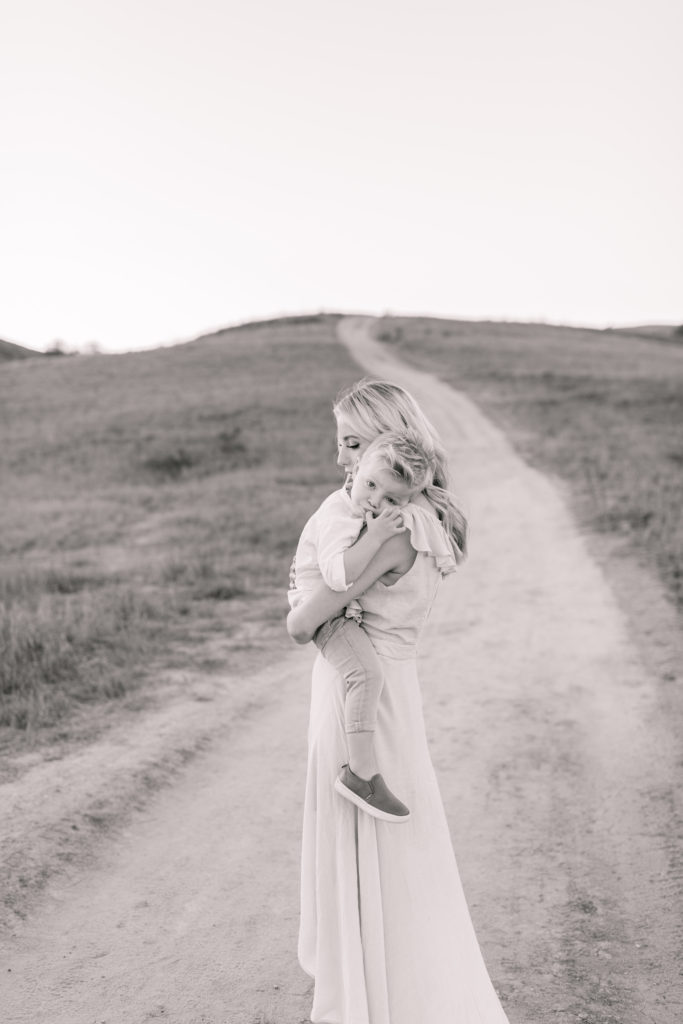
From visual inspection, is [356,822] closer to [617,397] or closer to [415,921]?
[415,921]

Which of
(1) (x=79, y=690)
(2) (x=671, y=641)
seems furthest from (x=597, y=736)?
(1) (x=79, y=690)

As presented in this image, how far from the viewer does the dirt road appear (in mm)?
4301

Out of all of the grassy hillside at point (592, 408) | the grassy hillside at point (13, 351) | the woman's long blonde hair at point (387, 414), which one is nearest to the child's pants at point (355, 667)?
the woman's long blonde hair at point (387, 414)

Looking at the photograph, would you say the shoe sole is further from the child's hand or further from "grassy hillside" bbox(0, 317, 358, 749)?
"grassy hillside" bbox(0, 317, 358, 749)

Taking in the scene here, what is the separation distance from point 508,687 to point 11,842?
4.56 metres

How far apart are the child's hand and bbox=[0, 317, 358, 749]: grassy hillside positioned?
476 centimetres

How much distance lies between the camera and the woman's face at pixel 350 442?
3500 mm

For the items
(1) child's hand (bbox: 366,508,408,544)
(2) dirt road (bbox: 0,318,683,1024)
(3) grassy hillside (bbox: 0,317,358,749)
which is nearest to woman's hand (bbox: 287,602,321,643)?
(1) child's hand (bbox: 366,508,408,544)

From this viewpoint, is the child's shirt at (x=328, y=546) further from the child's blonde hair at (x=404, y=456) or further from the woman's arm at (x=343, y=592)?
the child's blonde hair at (x=404, y=456)

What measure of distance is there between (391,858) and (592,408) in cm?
2880

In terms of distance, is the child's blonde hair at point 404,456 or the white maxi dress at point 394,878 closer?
the child's blonde hair at point 404,456

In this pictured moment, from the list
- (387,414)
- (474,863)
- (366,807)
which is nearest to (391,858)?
(366,807)

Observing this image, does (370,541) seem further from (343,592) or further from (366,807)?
(366,807)

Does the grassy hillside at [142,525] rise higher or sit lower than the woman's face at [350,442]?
lower
